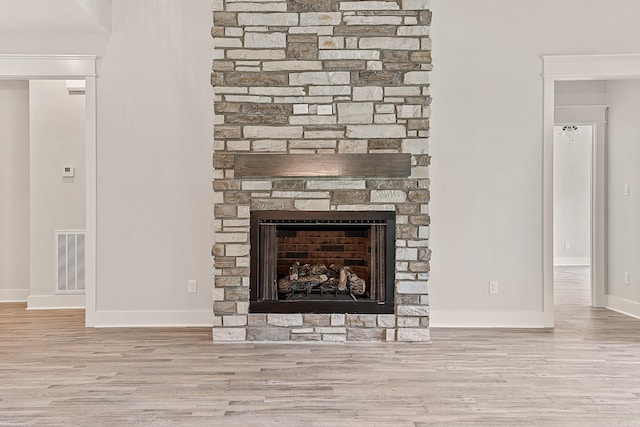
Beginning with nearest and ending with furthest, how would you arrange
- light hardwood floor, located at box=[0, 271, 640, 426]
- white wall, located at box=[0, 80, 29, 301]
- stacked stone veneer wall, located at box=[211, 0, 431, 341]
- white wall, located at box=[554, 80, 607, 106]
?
light hardwood floor, located at box=[0, 271, 640, 426], stacked stone veneer wall, located at box=[211, 0, 431, 341], white wall, located at box=[554, 80, 607, 106], white wall, located at box=[0, 80, 29, 301]

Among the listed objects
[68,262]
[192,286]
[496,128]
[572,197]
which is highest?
[496,128]

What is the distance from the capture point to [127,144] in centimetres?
518

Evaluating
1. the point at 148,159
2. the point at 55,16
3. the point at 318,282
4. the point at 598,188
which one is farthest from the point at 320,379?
the point at 598,188

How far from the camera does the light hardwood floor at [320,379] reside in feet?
9.63

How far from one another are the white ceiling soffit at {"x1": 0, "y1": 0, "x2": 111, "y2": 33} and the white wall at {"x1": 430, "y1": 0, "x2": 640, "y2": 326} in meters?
2.75

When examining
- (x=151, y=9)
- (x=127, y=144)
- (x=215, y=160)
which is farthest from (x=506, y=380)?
(x=151, y=9)

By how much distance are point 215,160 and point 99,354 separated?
5.26 feet

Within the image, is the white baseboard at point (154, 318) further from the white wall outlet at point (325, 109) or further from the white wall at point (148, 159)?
the white wall outlet at point (325, 109)

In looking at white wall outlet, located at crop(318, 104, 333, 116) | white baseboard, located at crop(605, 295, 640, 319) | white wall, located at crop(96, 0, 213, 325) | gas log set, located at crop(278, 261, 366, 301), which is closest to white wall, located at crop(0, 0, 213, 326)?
white wall, located at crop(96, 0, 213, 325)

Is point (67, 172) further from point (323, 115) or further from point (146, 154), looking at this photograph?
point (323, 115)

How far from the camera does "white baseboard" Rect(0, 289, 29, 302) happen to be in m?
6.59

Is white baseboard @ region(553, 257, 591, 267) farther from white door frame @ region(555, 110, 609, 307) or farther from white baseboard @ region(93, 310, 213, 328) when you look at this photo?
white baseboard @ region(93, 310, 213, 328)

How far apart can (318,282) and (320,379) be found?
1.23 metres

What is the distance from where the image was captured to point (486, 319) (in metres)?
5.14
